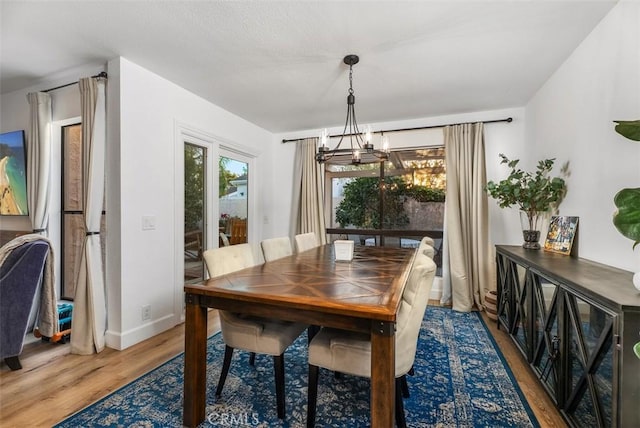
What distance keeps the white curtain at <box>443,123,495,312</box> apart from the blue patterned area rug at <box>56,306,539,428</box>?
1166mm

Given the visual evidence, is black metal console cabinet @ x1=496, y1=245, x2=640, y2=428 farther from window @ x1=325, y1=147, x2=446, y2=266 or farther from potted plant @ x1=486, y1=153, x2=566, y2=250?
window @ x1=325, y1=147, x2=446, y2=266

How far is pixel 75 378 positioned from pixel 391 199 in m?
3.74

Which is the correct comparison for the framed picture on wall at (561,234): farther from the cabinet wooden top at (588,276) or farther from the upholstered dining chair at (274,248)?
the upholstered dining chair at (274,248)

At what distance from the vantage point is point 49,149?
3072mm

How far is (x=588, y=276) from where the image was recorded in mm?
1574

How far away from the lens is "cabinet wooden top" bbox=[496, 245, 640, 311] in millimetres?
1206

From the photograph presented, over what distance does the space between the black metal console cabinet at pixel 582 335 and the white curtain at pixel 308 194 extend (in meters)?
2.59

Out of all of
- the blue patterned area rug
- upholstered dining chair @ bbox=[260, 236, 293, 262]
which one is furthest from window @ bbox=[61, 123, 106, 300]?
upholstered dining chair @ bbox=[260, 236, 293, 262]

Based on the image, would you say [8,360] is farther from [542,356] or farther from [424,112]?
[424,112]

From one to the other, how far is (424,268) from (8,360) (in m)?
2.93

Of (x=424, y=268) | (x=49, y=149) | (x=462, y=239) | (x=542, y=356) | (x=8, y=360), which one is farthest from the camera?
(x=462, y=239)

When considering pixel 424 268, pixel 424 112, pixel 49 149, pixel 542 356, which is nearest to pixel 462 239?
pixel 424 112

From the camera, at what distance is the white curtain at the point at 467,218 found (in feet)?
11.6

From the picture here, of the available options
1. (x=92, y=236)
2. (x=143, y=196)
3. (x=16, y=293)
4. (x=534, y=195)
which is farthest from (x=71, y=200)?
(x=534, y=195)
